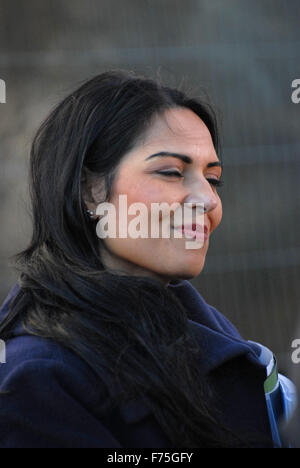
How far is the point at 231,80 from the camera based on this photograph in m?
5.10

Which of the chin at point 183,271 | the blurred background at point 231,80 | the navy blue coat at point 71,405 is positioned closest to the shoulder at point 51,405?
the navy blue coat at point 71,405

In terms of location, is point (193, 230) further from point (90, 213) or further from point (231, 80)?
point (231, 80)

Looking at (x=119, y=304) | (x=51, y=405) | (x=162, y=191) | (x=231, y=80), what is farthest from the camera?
(x=231, y=80)

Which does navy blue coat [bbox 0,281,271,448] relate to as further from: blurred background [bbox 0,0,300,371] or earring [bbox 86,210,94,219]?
blurred background [bbox 0,0,300,371]

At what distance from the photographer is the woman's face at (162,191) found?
4.59ft

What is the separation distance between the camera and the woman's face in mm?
1399

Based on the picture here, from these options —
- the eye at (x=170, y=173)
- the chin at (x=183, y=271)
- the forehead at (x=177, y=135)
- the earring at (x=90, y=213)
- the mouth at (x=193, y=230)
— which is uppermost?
the forehead at (x=177, y=135)

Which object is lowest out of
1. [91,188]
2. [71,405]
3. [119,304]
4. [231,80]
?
[71,405]

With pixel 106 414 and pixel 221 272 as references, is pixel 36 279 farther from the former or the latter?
pixel 221 272

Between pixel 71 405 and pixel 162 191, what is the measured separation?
1.73 feet

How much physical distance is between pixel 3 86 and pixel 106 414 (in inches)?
162

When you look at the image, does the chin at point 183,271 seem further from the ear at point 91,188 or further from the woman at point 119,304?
the ear at point 91,188

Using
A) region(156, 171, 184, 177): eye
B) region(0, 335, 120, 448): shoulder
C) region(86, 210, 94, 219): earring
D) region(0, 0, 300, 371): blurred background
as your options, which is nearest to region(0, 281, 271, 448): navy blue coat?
region(0, 335, 120, 448): shoulder

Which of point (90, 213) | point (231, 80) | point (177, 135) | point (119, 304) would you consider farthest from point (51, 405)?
point (231, 80)
